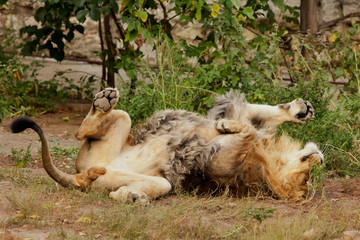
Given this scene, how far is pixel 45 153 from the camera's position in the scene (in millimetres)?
4543

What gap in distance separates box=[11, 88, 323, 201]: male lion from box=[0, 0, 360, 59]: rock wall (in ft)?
17.8

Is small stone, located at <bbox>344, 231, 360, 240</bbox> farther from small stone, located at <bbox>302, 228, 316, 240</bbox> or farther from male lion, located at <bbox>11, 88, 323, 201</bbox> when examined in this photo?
male lion, located at <bbox>11, 88, 323, 201</bbox>

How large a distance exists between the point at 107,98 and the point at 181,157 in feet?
2.13

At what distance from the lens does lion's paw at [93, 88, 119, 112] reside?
4660 millimetres

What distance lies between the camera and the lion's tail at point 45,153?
175 inches

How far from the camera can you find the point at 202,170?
4805mm

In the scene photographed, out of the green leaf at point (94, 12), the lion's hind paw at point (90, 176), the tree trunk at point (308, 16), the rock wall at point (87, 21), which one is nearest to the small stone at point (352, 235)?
the lion's hind paw at point (90, 176)

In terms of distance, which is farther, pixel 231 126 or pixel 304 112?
pixel 304 112

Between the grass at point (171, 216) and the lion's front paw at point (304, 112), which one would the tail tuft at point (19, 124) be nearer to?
the grass at point (171, 216)

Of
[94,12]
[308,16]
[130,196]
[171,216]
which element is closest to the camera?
[171,216]

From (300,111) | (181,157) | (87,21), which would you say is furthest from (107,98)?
(87,21)

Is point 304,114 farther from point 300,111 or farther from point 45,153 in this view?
point 45,153

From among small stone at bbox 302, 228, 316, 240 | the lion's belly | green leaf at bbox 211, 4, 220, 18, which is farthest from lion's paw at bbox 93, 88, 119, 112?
green leaf at bbox 211, 4, 220, 18

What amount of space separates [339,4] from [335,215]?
6.71 metres
